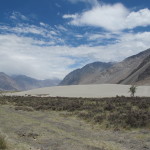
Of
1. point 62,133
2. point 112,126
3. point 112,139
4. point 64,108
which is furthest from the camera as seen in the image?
point 64,108

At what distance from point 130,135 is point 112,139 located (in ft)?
6.45

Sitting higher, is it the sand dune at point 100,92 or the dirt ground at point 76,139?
the sand dune at point 100,92

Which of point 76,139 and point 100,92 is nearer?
point 76,139

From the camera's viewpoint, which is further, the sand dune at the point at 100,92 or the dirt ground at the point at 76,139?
the sand dune at the point at 100,92

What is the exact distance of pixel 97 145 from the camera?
12.7 m

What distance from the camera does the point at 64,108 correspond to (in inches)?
1231

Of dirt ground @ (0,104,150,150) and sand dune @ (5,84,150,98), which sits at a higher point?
sand dune @ (5,84,150,98)

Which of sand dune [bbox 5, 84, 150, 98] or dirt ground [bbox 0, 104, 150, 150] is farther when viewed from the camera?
sand dune [bbox 5, 84, 150, 98]

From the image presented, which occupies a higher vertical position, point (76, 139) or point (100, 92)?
point (100, 92)

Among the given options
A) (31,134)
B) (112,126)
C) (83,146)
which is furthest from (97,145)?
(112,126)

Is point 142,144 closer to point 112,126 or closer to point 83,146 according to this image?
point 83,146

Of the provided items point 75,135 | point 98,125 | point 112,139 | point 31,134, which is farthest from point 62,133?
point 98,125

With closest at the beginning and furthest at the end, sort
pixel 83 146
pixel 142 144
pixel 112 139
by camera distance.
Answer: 1. pixel 83 146
2. pixel 142 144
3. pixel 112 139

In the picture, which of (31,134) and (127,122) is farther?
(127,122)
